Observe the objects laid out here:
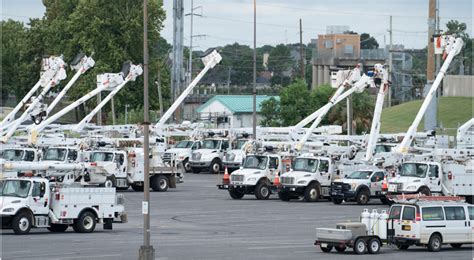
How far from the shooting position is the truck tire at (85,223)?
1554 inches

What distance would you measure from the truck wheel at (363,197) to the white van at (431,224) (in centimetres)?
1720

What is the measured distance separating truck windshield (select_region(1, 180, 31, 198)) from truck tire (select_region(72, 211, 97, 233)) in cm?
193

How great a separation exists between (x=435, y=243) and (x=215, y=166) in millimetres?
42509

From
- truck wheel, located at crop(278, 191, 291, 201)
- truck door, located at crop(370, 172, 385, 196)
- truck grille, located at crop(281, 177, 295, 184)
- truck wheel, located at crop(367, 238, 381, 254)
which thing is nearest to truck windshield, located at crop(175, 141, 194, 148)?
truck wheel, located at crop(278, 191, 291, 201)

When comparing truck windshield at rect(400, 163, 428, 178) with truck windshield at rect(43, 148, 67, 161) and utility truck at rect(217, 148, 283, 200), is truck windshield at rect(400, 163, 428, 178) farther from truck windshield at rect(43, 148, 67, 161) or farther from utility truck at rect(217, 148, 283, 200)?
truck windshield at rect(43, 148, 67, 161)

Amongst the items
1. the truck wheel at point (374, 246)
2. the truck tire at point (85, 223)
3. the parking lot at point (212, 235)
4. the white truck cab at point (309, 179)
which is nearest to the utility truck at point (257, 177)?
the parking lot at point (212, 235)

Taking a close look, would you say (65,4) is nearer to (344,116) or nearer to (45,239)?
(344,116)

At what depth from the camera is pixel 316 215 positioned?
47688mm

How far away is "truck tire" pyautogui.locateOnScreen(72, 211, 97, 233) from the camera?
129 ft

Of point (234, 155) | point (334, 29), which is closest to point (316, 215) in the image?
point (234, 155)

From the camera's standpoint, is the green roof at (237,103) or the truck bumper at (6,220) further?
the green roof at (237,103)

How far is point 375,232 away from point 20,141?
3141 centimetres

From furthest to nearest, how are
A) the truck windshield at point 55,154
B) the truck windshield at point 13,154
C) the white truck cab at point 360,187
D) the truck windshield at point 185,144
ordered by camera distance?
1. the truck windshield at point 185,144
2. the truck windshield at point 13,154
3. the truck windshield at point 55,154
4. the white truck cab at point 360,187

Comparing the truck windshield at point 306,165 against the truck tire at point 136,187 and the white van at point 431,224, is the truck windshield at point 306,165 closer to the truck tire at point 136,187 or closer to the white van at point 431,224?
the truck tire at point 136,187
